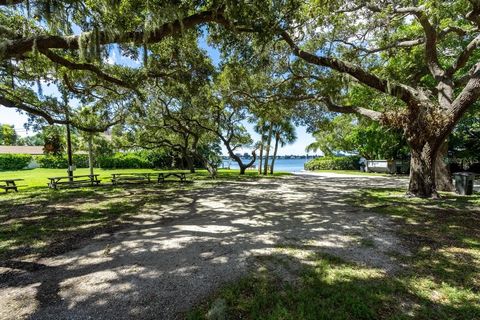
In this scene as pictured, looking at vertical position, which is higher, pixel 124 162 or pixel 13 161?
pixel 13 161

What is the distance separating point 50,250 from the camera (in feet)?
14.5

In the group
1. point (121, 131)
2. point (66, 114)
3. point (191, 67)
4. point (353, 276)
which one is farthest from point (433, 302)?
point (121, 131)

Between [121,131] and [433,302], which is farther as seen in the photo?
[121,131]

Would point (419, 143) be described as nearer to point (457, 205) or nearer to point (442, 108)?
point (442, 108)

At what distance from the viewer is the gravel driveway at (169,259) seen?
2.72m

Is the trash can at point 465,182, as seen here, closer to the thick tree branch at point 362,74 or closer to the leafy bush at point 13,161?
the thick tree branch at point 362,74

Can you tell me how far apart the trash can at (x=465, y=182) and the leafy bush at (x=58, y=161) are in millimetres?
40592

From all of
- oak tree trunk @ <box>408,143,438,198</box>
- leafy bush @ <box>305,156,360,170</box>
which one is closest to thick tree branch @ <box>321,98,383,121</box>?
oak tree trunk @ <box>408,143,438,198</box>

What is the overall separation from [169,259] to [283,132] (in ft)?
69.8

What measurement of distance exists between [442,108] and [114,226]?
10890 millimetres

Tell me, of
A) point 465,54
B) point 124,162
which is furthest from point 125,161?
point 465,54

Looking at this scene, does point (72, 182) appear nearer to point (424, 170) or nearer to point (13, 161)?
point (424, 170)

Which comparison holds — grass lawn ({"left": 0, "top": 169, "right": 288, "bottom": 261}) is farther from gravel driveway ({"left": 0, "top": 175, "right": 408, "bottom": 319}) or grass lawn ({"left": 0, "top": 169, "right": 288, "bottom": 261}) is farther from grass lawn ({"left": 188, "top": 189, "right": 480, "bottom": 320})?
grass lawn ({"left": 188, "top": 189, "right": 480, "bottom": 320})

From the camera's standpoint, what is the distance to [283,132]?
24047 millimetres
